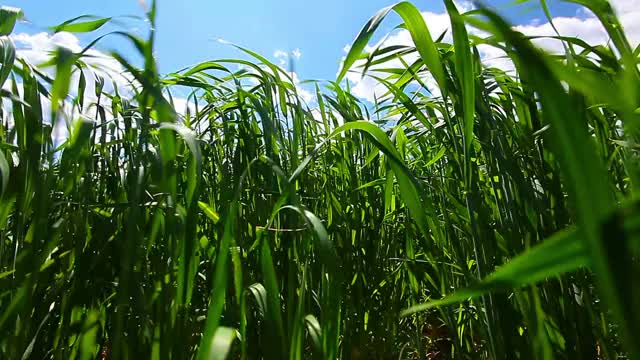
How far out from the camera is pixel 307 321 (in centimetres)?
71

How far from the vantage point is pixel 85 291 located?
2.86 feet

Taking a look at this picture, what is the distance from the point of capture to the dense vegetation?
0.28 metres

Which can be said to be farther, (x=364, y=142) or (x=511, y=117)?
(x=364, y=142)

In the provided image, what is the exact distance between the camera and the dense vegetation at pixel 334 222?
10.9 inches

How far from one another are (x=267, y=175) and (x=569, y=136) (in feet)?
2.80

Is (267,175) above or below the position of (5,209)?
above

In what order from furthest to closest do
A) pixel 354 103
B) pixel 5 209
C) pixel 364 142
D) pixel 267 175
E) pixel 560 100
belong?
pixel 354 103 < pixel 364 142 < pixel 267 175 < pixel 5 209 < pixel 560 100

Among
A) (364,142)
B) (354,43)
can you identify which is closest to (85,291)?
(354,43)

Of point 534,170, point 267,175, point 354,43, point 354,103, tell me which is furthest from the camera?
point 354,103

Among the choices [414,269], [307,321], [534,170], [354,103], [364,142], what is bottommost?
[307,321]

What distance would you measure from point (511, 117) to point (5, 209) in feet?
2.69

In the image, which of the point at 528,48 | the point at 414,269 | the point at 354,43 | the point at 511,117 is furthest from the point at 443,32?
the point at 528,48

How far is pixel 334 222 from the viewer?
3.76 ft

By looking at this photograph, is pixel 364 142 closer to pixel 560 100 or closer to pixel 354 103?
pixel 354 103
